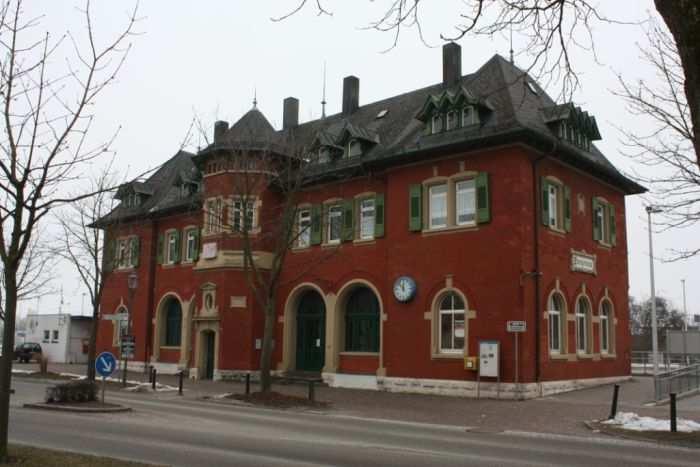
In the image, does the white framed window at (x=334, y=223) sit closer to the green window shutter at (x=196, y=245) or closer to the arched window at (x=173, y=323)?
the green window shutter at (x=196, y=245)

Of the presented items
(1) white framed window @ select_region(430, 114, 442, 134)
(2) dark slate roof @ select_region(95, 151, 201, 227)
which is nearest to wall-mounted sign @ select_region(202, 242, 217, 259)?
(2) dark slate roof @ select_region(95, 151, 201, 227)

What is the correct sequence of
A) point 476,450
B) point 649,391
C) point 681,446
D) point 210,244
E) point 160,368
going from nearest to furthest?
point 476,450, point 681,446, point 649,391, point 210,244, point 160,368

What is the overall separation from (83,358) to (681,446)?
45070 mm

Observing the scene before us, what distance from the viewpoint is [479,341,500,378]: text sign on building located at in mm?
24062

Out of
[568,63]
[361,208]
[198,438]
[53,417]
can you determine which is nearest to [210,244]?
[361,208]

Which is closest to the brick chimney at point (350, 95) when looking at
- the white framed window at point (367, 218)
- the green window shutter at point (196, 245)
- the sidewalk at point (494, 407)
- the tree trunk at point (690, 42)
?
the white framed window at point (367, 218)

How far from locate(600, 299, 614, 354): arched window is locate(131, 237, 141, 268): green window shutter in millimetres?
25198

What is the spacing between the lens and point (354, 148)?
31.1 meters

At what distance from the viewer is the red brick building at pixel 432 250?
2517 cm

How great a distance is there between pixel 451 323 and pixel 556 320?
3.85m

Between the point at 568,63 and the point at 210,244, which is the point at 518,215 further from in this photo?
the point at 568,63

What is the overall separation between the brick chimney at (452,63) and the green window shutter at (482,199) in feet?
26.2

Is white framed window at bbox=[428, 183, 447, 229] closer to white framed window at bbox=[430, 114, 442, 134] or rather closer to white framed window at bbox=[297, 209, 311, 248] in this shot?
white framed window at bbox=[430, 114, 442, 134]

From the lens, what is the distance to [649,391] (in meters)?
26.5
